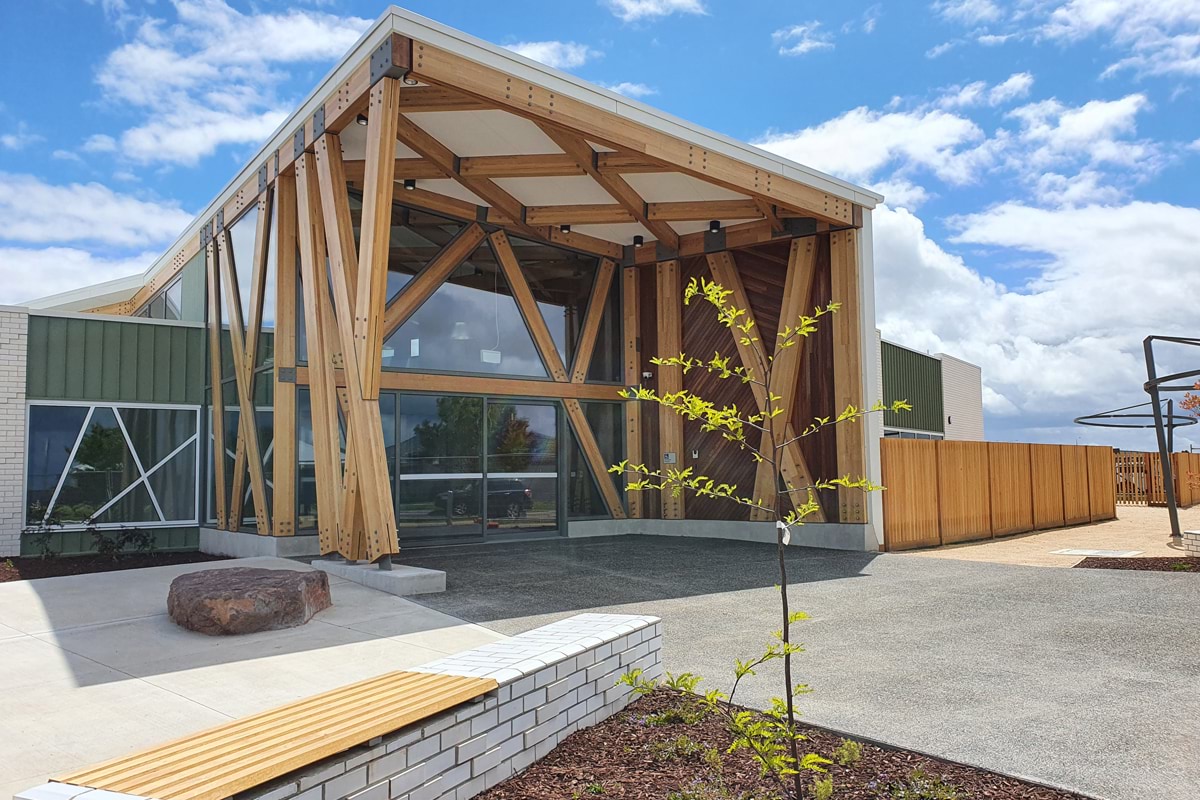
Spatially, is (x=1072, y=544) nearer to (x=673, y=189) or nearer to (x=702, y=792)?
(x=673, y=189)

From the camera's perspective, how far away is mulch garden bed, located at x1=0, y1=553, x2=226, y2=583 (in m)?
9.89

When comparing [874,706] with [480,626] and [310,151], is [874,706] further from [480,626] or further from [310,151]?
[310,151]

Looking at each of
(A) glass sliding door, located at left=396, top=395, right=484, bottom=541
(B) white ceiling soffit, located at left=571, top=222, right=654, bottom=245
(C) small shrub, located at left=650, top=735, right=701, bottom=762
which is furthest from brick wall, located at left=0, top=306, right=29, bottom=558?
(C) small shrub, located at left=650, top=735, right=701, bottom=762

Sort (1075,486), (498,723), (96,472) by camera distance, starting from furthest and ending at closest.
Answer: (1075,486) → (96,472) → (498,723)

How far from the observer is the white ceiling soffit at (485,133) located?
33.1ft

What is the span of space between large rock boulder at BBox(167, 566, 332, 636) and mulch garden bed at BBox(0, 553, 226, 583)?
13.6 ft

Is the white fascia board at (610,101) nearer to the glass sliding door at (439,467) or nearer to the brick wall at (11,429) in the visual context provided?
the glass sliding door at (439,467)

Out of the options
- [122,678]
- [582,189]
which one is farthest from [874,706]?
[582,189]

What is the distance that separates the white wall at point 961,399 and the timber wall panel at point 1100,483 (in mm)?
5763

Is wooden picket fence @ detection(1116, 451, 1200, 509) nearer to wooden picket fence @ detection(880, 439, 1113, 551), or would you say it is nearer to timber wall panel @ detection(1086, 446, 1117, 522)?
timber wall panel @ detection(1086, 446, 1117, 522)

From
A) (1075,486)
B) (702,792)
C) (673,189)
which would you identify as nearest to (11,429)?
(673,189)

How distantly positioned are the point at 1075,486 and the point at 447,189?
1549 cm

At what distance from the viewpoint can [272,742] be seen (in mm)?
2758

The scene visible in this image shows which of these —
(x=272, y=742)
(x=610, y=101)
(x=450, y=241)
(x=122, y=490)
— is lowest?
(x=272, y=742)
